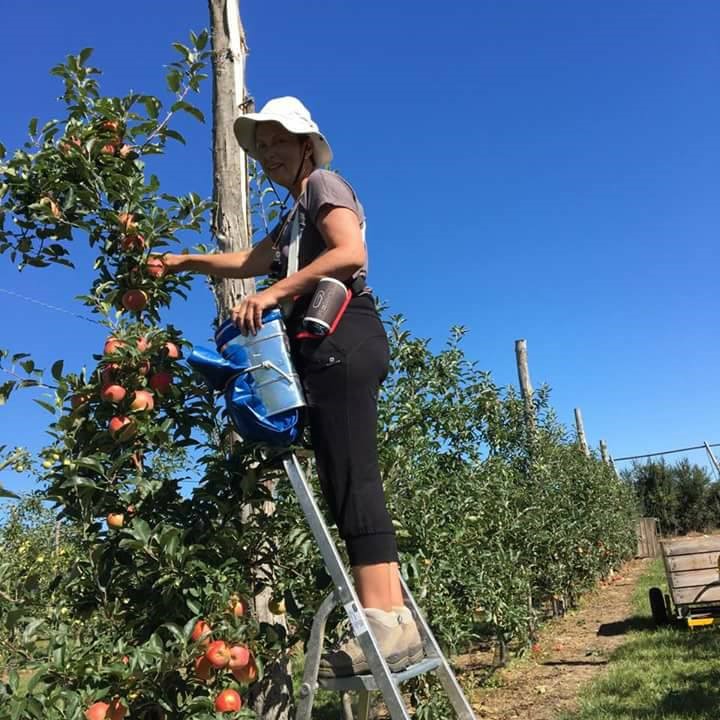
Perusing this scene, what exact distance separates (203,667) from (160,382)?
87 cm

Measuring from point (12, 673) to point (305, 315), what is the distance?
1.19 metres

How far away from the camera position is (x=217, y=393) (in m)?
2.49

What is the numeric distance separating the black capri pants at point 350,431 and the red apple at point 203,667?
20.2 inches

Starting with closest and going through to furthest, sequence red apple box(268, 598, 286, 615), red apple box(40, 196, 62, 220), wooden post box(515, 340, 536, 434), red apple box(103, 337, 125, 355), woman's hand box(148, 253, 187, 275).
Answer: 1. red apple box(103, 337, 125, 355)
2. red apple box(40, 196, 62, 220)
3. woman's hand box(148, 253, 187, 275)
4. red apple box(268, 598, 286, 615)
5. wooden post box(515, 340, 536, 434)

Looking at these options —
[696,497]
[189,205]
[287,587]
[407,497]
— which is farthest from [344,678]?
[696,497]

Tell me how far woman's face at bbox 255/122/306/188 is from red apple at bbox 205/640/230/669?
1.44 m

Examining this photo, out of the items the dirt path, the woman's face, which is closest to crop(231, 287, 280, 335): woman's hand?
the woman's face

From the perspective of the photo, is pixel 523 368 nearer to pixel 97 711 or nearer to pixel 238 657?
pixel 238 657

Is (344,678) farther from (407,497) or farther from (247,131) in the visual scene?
(407,497)

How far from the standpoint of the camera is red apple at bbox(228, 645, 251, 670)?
2045 millimetres

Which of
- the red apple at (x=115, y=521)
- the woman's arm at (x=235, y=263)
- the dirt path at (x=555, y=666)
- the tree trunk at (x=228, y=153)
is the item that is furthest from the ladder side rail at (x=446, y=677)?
the dirt path at (x=555, y=666)

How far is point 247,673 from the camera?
2.12m

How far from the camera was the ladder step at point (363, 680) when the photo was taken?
183cm

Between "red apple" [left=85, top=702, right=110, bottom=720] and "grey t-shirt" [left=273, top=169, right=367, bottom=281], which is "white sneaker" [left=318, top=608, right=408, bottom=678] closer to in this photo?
"red apple" [left=85, top=702, right=110, bottom=720]
